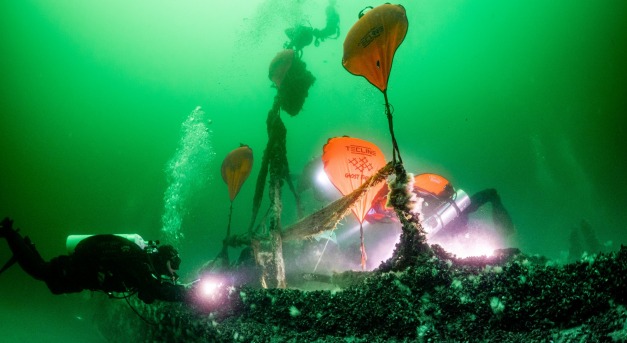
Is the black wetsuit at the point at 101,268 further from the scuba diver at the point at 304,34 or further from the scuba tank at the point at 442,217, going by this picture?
the scuba diver at the point at 304,34

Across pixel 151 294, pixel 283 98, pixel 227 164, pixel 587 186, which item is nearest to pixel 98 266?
pixel 151 294

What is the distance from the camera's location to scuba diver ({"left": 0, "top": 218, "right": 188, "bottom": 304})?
358cm

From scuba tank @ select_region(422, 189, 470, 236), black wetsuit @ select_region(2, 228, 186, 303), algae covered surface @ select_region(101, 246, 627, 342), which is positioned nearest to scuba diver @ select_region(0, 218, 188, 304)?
black wetsuit @ select_region(2, 228, 186, 303)

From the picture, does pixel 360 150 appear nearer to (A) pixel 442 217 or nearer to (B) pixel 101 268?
(A) pixel 442 217

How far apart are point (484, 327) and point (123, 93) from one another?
96777 mm

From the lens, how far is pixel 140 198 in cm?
4628

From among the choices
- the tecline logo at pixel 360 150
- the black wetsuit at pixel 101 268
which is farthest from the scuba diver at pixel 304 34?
the black wetsuit at pixel 101 268

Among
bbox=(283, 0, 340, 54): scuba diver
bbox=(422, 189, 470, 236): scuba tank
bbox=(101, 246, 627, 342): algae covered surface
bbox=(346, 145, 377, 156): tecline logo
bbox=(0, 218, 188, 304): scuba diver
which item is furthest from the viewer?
bbox=(283, 0, 340, 54): scuba diver

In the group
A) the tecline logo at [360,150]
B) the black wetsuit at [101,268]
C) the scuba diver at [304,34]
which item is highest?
the scuba diver at [304,34]

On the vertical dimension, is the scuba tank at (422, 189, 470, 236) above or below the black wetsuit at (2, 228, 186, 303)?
above

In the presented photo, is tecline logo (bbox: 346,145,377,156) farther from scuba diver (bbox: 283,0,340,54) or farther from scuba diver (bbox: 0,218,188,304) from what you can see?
scuba diver (bbox: 283,0,340,54)

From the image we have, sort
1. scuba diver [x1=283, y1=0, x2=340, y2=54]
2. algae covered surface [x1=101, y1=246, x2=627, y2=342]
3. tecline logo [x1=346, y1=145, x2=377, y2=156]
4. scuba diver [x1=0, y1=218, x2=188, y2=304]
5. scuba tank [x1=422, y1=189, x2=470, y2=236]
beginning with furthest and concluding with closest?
1. scuba diver [x1=283, y1=0, x2=340, y2=54]
2. scuba tank [x1=422, y1=189, x2=470, y2=236]
3. tecline logo [x1=346, y1=145, x2=377, y2=156]
4. scuba diver [x1=0, y1=218, x2=188, y2=304]
5. algae covered surface [x1=101, y1=246, x2=627, y2=342]

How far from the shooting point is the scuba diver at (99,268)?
3580 millimetres

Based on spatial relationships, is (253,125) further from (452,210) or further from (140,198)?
(452,210)
